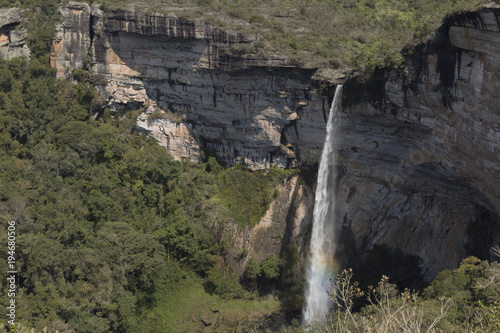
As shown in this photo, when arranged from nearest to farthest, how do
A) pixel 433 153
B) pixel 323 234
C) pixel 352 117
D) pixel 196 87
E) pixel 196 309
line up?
pixel 433 153 → pixel 352 117 → pixel 196 309 → pixel 323 234 → pixel 196 87

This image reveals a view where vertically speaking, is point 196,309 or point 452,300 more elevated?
point 452,300

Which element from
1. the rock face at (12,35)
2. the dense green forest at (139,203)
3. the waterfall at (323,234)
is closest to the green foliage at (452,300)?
the dense green forest at (139,203)

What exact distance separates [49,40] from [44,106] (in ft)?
17.7

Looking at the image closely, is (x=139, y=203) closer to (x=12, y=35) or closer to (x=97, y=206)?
(x=97, y=206)

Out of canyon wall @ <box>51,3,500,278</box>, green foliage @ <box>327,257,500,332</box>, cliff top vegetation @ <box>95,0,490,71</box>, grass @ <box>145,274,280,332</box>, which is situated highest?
Result: cliff top vegetation @ <box>95,0,490,71</box>

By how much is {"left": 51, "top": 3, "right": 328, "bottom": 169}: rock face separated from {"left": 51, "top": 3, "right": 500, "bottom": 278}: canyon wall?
0.07 meters

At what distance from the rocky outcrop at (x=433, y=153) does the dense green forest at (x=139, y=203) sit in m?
1.84

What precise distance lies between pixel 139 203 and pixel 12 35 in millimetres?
14365

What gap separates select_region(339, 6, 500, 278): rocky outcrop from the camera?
2097cm

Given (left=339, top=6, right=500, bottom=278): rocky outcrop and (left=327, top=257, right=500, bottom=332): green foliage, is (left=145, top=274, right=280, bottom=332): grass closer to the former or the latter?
(left=339, top=6, right=500, bottom=278): rocky outcrop

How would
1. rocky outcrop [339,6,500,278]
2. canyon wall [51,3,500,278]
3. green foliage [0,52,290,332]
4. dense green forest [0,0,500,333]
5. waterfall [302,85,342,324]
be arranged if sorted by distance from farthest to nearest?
waterfall [302,85,342,324] < green foliage [0,52,290,332] < dense green forest [0,0,500,333] < canyon wall [51,3,500,278] < rocky outcrop [339,6,500,278]

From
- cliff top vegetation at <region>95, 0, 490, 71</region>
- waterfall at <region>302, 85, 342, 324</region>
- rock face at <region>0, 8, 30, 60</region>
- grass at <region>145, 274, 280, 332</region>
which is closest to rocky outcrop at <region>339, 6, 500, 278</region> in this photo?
waterfall at <region>302, 85, 342, 324</region>

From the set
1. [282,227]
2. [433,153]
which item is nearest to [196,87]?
[282,227]

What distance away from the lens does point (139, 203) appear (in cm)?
3147
